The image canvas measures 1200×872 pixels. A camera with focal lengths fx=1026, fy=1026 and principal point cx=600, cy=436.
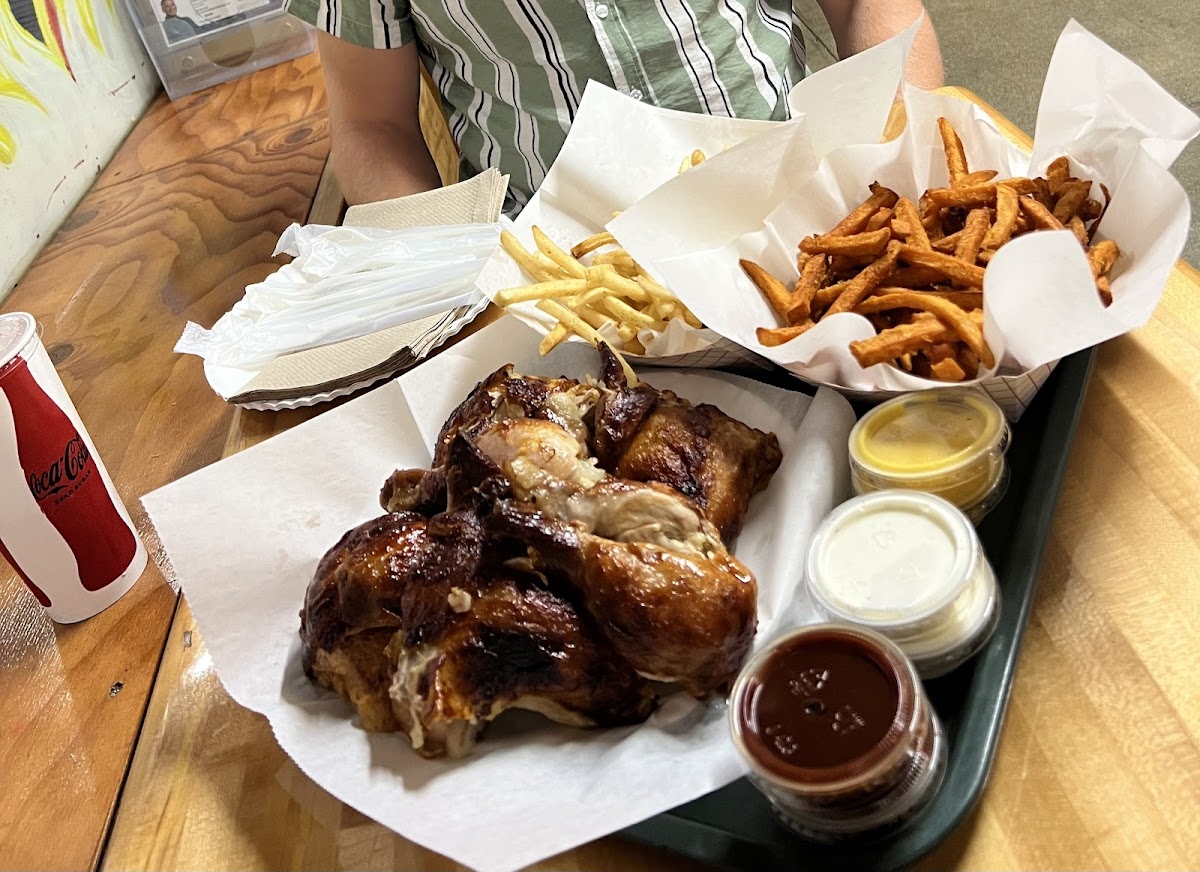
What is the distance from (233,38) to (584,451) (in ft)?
9.92

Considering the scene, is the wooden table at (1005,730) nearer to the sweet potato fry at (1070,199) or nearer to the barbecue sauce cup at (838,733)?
the barbecue sauce cup at (838,733)

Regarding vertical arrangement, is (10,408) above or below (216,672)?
above

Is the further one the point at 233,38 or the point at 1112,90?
the point at 233,38

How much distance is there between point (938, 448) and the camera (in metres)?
1.28

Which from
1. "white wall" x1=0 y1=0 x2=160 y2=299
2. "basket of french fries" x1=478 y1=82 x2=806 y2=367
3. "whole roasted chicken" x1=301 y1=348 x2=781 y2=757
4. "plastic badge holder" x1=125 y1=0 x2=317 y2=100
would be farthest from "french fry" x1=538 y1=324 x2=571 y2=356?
"plastic badge holder" x1=125 y1=0 x2=317 y2=100

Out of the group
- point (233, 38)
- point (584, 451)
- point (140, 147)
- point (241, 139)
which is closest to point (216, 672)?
point (584, 451)

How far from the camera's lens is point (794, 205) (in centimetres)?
169

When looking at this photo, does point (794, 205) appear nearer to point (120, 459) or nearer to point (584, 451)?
point (584, 451)

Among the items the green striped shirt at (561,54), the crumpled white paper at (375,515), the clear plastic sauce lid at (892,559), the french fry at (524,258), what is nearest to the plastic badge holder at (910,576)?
the clear plastic sauce lid at (892,559)

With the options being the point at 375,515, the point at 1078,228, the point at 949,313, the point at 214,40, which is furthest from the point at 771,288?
the point at 214,40

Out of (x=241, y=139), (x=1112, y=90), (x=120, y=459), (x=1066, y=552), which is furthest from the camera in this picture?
(x=241, y=139)

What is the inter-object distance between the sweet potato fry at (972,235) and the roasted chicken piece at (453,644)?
0.74 meters

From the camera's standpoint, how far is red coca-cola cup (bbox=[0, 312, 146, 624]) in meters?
1.42

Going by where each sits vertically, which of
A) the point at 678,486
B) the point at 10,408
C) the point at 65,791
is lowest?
the point at 65,791
